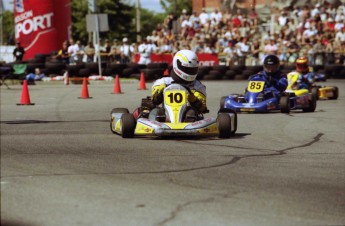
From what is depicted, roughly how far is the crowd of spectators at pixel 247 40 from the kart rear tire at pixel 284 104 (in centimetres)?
1500

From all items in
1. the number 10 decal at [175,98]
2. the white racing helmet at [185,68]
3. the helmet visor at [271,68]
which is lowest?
the helmet visor at [271,68]

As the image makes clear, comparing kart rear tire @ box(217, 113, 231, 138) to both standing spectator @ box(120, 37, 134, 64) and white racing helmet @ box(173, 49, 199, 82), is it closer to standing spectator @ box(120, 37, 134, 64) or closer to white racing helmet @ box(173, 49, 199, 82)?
white racing helmet @ box(173, 49, 199, 82)

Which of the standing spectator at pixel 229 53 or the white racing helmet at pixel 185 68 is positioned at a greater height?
the white racing helmet at pixel 185 68

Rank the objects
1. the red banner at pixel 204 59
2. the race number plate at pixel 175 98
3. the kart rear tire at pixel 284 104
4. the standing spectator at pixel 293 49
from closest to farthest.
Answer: the race number plate at pixel 175 98, the kart rear tire at pixel 284 104, the standing spectator at pixel 293 49, the red banner at pixel 204 59

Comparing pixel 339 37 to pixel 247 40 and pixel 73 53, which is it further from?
pixel 73 53

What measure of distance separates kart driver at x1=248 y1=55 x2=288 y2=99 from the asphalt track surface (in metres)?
3.41

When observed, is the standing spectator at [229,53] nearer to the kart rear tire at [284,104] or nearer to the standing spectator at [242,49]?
the standing spectator at [242,49]

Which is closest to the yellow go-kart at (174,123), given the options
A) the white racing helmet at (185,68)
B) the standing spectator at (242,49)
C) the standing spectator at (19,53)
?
the white racing helmet at (185,68)

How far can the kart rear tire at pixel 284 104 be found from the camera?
16.9 metres

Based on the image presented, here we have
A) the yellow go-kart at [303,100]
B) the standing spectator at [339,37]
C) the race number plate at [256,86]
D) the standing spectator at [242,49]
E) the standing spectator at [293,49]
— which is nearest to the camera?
the race number plate at [256,86]

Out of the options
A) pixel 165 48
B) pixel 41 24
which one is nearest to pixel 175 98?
pixel 165 48

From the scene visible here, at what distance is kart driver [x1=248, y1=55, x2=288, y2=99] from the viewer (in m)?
17.3

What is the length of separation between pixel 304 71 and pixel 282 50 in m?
12.4

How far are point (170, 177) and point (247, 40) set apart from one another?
2667 centimetres
